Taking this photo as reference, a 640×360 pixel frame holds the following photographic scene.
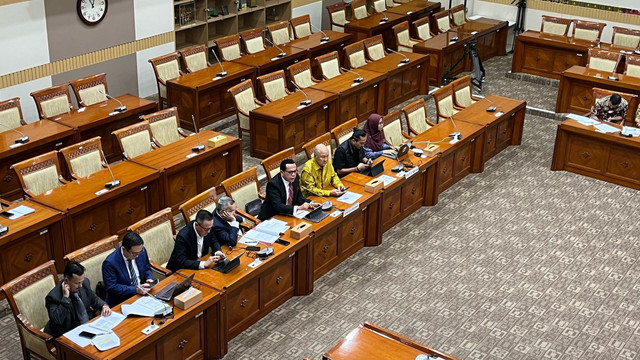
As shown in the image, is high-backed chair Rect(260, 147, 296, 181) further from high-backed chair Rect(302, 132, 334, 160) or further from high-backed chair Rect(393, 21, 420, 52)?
high-backed chair Rect(393, 21, 420, 52)

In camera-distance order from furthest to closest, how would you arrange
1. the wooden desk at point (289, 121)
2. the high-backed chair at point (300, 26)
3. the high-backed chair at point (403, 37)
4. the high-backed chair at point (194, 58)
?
1. the high-backed chair at point (403, 37)
2. the high-backed chair at point (300, 26)
3. the high-backed chair at point (194, 58)
4. the wooden desk at point (289, 121)

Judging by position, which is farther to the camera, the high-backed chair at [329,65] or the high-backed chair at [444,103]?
the high-backed chair at [329,65]

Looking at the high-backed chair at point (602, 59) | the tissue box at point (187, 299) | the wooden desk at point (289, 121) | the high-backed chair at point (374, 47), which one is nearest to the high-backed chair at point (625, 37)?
the high-backed chair at point (602, 59)

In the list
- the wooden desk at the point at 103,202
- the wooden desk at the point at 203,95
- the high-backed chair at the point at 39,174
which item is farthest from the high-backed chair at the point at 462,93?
the high-backed chair at the point at 39,174

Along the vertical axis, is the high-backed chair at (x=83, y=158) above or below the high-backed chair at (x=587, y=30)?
below

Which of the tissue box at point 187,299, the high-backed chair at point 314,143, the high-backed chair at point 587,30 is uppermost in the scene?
the high-backed chair at point 587,30

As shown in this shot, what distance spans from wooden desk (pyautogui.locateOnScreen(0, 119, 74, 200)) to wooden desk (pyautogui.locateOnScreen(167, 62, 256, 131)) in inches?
77.5

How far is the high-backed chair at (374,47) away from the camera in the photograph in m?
13.4

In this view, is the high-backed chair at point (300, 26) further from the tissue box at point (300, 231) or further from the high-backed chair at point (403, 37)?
the tissue box at point (300, 231)

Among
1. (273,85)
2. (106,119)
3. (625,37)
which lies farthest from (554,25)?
(106,119)

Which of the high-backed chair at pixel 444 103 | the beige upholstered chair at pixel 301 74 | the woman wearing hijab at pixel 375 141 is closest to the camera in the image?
the woman wearing hijab at pixel 375 141

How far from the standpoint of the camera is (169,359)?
645 centimetres

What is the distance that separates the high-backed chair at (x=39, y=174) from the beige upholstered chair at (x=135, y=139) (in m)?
0.89

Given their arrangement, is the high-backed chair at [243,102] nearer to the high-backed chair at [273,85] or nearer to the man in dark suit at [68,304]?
the high-backed chair at [273,85]
